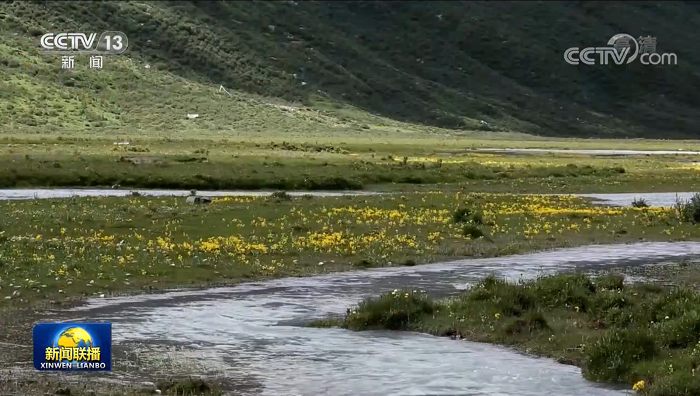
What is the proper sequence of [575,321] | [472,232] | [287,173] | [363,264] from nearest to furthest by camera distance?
[575,321]
[363,264]
[472,232]
[287,173]

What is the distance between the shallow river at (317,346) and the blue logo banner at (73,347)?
5.99ft

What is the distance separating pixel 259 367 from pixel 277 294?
325 inches

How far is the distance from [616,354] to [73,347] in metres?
9.35

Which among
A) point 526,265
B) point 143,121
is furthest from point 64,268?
point 143,121

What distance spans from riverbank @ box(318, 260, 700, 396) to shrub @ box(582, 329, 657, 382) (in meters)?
0.02

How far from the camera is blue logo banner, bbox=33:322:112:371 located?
17.0 m

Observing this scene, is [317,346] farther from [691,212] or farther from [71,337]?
[691,212]

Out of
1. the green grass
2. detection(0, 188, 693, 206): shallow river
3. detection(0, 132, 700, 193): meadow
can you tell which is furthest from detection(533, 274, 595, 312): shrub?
detection(0, 132, 700, 193): meadow

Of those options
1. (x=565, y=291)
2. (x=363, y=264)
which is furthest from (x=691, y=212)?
(x=565, y=291)

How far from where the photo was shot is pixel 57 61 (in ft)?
472

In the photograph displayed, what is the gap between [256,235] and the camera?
3731cm

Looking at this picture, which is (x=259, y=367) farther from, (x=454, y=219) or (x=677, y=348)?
(x=454, y=219)

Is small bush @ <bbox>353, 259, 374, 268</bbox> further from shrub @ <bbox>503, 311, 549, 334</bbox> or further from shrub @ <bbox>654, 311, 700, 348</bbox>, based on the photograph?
shrub @ <bbox>654, 311, 700, 348</bbox>

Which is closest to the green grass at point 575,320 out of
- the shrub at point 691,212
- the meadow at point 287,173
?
the shrub at point 691,212
